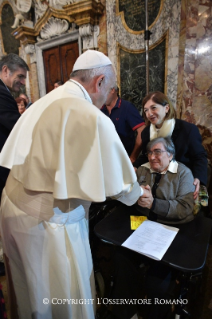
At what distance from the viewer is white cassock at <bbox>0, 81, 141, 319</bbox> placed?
1.08 meters

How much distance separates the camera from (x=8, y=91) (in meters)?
2.08

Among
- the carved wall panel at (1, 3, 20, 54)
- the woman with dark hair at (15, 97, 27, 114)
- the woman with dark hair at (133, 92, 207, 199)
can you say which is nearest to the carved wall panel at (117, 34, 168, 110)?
the woman with dark hair at (133, 92, 207, 199)

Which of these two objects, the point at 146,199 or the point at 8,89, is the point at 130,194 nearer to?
the point at 146,199

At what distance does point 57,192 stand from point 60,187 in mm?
30

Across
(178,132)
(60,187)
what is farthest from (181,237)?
(178,132)

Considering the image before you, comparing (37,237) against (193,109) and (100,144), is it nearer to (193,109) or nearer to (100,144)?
(100,144)

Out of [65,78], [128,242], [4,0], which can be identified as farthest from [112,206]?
[4,0]

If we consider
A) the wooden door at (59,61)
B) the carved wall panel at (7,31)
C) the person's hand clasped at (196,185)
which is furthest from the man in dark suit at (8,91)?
the carved wall panel at (7,31)

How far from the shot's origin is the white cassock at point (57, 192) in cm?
108

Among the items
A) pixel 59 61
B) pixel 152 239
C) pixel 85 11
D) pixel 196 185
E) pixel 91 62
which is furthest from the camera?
pixel 59 61

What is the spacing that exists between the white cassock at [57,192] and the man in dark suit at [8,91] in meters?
0.79

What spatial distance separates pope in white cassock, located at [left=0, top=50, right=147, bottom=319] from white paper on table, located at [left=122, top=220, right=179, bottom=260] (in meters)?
0.31

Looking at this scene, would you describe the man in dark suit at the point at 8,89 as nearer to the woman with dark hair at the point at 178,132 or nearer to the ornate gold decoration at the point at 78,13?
the woman with dark hair at the point at 178,132

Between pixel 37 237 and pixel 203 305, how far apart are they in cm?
180
